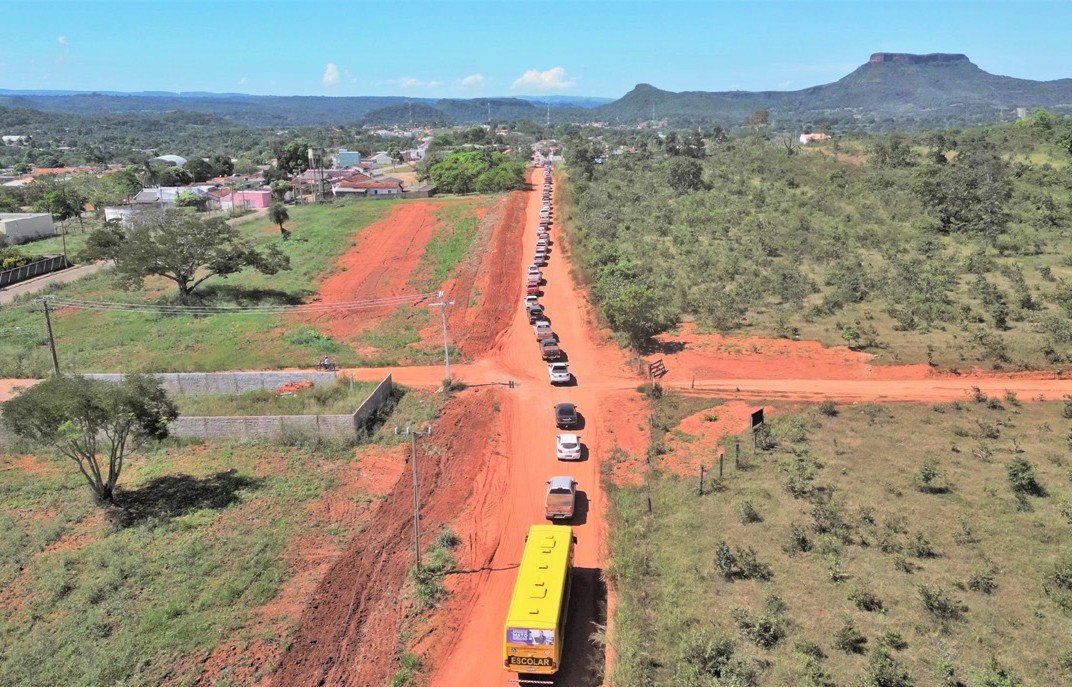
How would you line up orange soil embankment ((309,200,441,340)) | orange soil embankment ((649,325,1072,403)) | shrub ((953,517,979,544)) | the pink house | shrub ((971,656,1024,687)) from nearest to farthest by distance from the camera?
shrub ((971,656,1024,687)) < shrub ((953,517,979,544)) < orange soil embankment ((649,325,1072,403)) < orange soil embankment ((309,200,441,340)) < the pink house

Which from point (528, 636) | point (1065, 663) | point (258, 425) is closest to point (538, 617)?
point (528, 636)

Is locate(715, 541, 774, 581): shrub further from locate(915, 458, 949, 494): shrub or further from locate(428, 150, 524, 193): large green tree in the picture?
locate(428, 150, 524, 193): large green tree

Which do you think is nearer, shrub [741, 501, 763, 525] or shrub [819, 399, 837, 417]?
shrub [741, 501, 763, 525]

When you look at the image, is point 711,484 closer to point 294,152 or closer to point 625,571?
point 625,571

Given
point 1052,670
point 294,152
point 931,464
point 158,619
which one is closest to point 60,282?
point 158,619

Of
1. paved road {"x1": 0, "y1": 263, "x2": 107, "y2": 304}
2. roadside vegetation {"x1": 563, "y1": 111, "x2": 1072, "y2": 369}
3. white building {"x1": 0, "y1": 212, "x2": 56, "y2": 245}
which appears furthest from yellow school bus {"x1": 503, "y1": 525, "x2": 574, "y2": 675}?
white building {"x1": 0, "y1": 212, "x2": 56, "y2": 245}

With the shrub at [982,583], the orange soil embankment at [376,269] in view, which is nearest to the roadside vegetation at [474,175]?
the orange soil embankment at [376,269]
